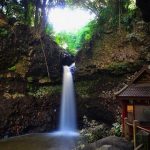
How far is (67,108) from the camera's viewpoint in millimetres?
23781

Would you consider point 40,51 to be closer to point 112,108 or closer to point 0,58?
point 0,58

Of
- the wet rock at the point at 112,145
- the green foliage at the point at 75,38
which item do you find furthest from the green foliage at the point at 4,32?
the wet rock at the point at 112,145

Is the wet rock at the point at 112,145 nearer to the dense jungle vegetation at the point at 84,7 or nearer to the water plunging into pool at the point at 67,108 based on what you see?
the water plunging into pool at the point at 67,108

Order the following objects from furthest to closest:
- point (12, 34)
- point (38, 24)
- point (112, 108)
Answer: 1. point (38, 24)
2. point (12, 34)
3. point (112, 108)

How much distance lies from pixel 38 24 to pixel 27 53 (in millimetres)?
3484

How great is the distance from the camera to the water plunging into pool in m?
23.3

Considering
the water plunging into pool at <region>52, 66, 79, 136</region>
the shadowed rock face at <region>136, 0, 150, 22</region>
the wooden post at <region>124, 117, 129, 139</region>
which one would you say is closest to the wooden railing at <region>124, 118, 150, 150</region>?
the wooden post at <region>124, 117, 129, 139</region>

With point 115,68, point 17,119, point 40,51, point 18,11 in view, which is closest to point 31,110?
point 17,119

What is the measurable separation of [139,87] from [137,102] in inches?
28.2

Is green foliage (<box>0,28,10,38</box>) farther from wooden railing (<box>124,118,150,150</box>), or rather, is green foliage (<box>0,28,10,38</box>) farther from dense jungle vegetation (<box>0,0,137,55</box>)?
wooden railing (<box>124,118,150,150</box>)

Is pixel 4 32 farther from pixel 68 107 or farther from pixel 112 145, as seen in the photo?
pixel 112 145

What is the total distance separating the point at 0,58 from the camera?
23.1 meters

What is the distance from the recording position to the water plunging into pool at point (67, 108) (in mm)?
23266

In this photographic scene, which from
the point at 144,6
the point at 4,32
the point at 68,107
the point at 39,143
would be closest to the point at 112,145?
the point at 144,6
